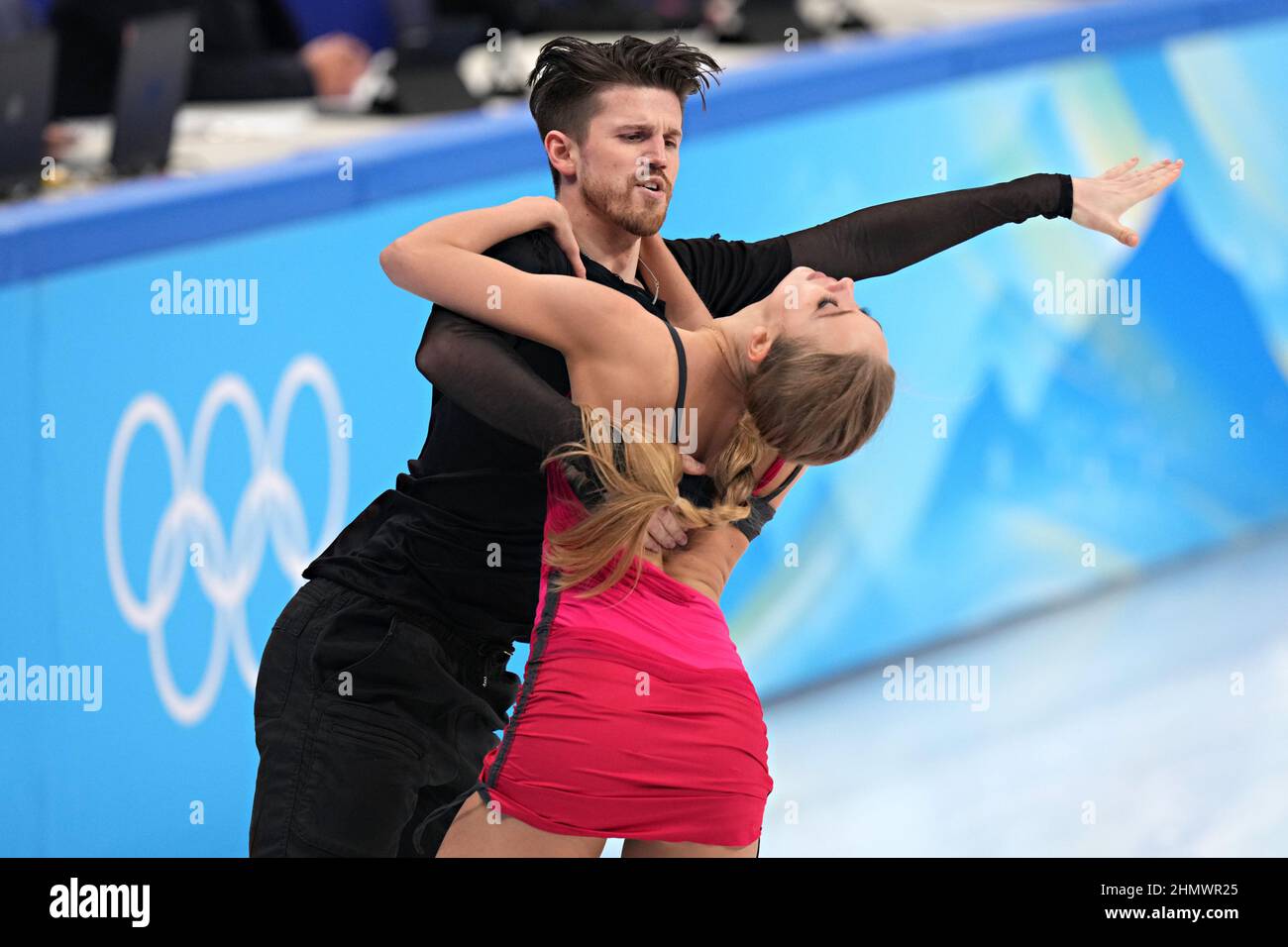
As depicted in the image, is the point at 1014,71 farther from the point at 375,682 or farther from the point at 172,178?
the point at 375,682

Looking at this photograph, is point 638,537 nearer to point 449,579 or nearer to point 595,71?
point 449,579

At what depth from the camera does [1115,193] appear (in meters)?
3.08

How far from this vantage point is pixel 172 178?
12.5 feet

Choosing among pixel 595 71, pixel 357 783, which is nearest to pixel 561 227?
pixel 595 71

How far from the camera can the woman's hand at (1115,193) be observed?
119 inches

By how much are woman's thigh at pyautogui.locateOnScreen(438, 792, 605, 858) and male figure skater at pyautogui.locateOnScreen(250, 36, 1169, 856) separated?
0.73 ft

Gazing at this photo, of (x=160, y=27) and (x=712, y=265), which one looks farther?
(x=160, y=27)

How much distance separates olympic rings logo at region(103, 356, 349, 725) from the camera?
11.7ft

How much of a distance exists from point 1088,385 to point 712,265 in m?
2.69

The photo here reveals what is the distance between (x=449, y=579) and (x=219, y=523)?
962 millimetres
